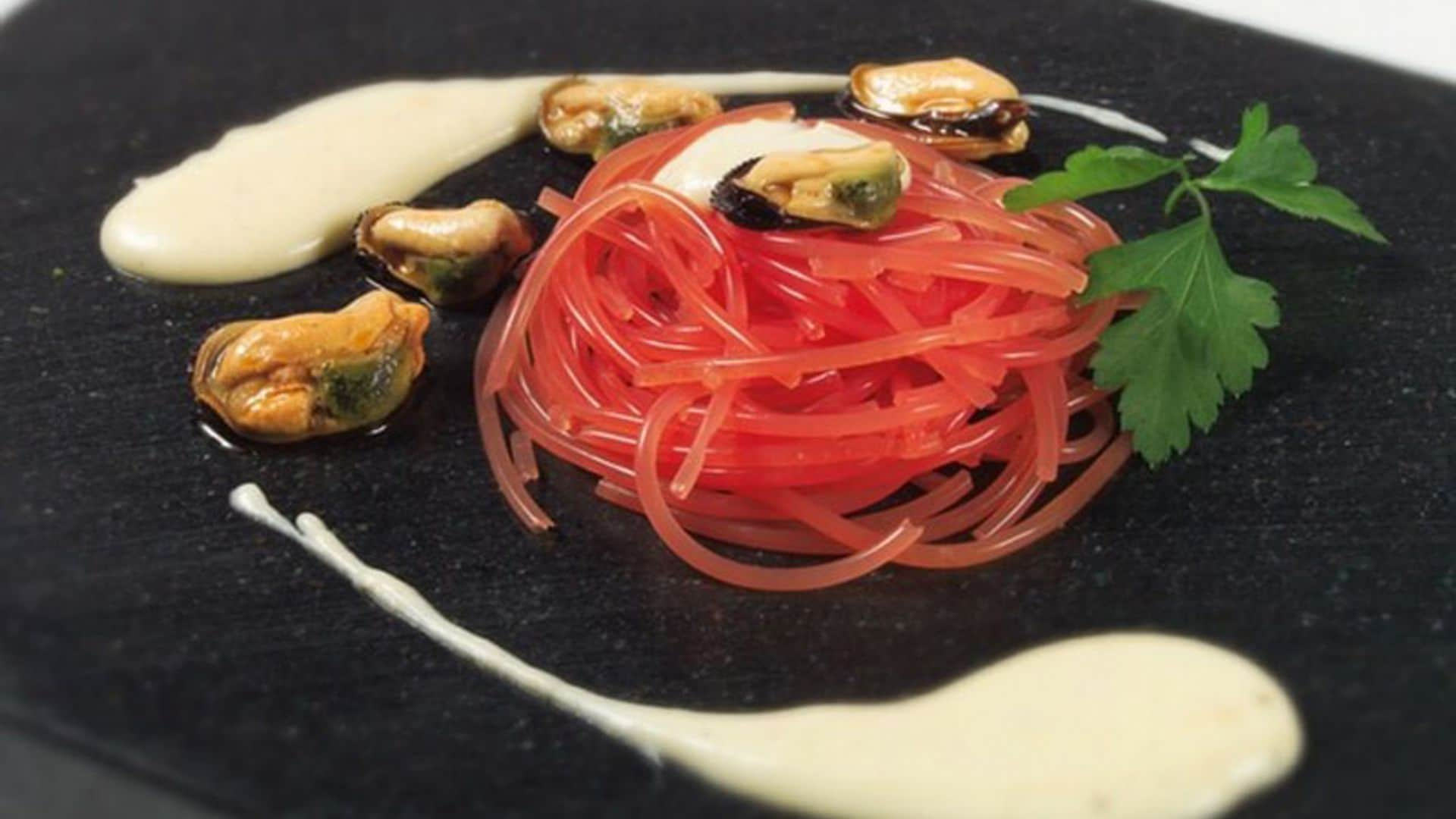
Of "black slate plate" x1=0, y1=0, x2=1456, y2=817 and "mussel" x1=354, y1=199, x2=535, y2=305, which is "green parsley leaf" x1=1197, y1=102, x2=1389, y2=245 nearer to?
"black slate plate" x1=0, y1=0, x2=1456, y2=817

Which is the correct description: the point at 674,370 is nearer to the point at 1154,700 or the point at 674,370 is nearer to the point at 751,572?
Result: the point at 751,572

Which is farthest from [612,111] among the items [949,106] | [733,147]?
[949,106]

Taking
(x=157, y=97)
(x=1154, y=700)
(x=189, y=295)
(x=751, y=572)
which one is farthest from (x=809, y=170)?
(x=157, y=97)

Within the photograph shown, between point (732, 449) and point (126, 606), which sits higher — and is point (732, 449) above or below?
above

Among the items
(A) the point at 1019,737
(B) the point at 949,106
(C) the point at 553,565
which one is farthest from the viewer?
(B) the point at 949,106

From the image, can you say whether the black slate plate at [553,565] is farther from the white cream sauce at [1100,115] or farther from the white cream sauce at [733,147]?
the white cream sauce at [733,147]

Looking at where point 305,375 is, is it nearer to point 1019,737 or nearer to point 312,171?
point 312,171
